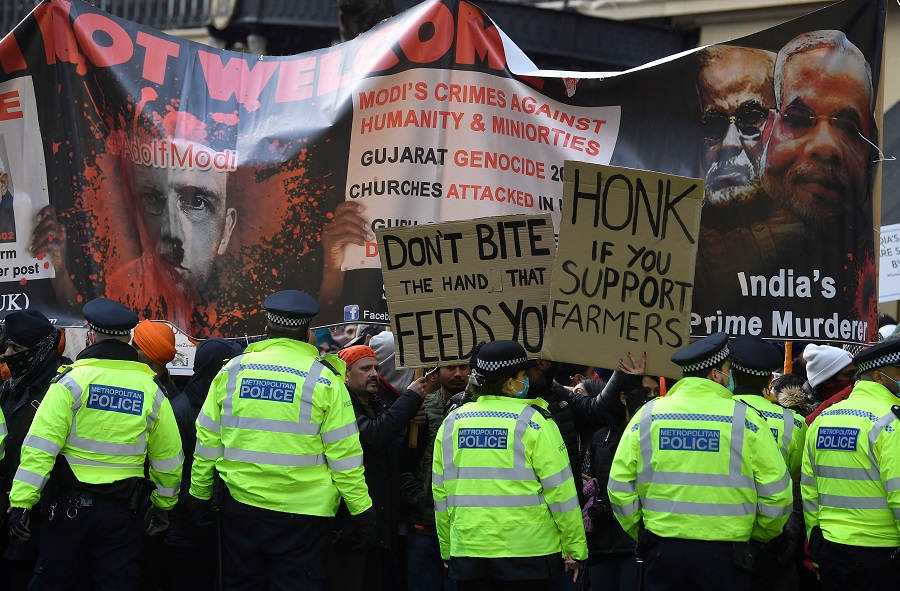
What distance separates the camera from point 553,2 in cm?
1532

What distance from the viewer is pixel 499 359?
241 inches

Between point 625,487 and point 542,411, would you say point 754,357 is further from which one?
point 542,411

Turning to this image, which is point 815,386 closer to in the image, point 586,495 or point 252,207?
point 586,495

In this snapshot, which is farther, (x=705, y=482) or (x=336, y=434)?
(x=336, y=434)

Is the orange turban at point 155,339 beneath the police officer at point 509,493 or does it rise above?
above

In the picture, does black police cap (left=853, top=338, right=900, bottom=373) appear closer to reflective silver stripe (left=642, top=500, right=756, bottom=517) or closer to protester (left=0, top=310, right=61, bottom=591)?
reflective silver stripe (left=642, top=500, right=756, bottom=517)

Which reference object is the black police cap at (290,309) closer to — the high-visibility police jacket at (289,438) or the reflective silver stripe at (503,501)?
the high-visibility police jacket at (289,438)

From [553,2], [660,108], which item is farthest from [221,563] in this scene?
[553,2]

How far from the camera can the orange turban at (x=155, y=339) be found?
727 cm

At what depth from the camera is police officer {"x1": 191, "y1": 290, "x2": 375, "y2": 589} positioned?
20.6 feet

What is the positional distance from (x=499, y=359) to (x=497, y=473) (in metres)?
0.53

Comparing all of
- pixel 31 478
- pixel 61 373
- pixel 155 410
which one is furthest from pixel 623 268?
pixel 31 478

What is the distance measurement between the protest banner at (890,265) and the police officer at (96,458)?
19.4 ft

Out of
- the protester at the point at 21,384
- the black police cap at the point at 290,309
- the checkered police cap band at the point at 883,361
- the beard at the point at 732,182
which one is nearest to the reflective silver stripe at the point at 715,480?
the checkered police cap band at the point at 883,361
